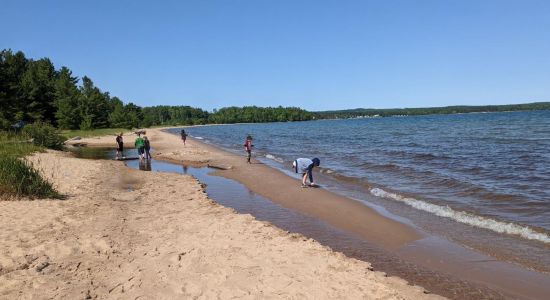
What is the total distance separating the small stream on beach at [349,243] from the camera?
6188 millimetres

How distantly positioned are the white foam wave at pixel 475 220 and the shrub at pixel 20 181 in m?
11.1

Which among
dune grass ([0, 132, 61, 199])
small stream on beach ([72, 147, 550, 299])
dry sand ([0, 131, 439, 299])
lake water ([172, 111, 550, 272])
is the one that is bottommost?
lake water ([172, 111, 550, 272])

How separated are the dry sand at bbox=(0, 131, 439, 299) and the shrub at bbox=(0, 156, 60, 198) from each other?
65 cm

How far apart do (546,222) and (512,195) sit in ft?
10.7

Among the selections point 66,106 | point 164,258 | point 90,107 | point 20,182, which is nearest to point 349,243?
point 164,258

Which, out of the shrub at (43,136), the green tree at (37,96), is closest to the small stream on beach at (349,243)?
the shrub at (43,136)

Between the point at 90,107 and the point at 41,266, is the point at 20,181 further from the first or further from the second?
the point at 90,107

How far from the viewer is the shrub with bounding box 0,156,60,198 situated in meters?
10.6

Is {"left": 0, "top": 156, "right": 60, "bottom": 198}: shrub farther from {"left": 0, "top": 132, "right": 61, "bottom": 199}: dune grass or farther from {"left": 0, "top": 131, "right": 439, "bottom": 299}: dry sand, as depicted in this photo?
{"left": 0, "top": 131, "right": 439, "bottom": 299}: dry sand

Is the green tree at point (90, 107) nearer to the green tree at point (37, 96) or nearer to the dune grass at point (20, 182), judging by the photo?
the green tree at point (37, 96)

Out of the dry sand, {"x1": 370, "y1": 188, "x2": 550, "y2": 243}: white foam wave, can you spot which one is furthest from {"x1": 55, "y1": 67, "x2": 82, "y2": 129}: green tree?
{"x1": 370, "y1": 188, "x2": 550, "y2": 243}: white foam wave

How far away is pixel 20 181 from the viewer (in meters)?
10.8

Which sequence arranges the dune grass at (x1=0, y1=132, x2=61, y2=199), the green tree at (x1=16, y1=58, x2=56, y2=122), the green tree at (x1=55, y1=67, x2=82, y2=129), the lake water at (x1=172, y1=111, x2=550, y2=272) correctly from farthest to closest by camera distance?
the green tree at (x1=55, y1=67, x2=82, y2=129) → the green tree at (x1=16, y1=58, x2=56, y2=122) → the dune grass at (x1=0, y1=132, x2=61, y2=199) → the lake water at (x1=172, y1=111, x2=550, y2=272)

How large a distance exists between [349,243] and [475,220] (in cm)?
406
